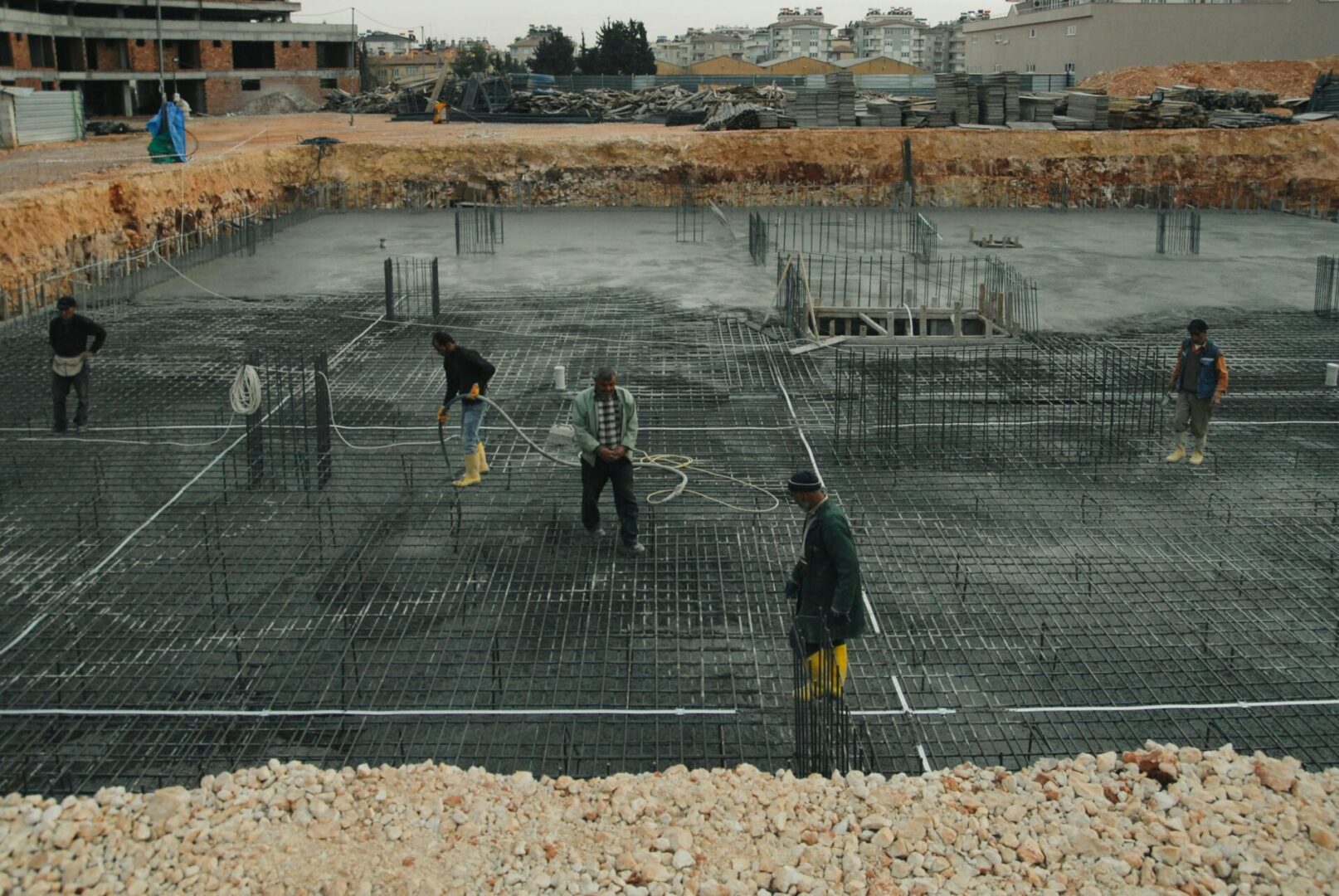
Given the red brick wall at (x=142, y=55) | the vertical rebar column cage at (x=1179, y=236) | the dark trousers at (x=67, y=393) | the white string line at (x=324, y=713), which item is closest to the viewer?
the white string line at (x=324, y=713)

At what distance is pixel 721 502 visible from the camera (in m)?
7.98

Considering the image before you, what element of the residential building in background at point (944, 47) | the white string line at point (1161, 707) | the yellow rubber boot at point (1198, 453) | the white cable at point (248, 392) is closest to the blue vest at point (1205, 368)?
the yellow rubber boot at point (1198, 453)

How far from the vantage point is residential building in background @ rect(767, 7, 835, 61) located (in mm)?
127125

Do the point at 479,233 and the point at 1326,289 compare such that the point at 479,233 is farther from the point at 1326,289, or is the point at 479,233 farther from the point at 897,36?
the point at 897,36

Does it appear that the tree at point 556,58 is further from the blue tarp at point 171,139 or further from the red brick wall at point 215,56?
the blue tarp at point 171,139

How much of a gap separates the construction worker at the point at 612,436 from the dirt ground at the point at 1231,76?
30.6m

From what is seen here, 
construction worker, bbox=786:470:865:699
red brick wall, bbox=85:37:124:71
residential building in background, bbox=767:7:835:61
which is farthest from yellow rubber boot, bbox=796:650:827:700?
residential building in background, bbox=767:7:835:61

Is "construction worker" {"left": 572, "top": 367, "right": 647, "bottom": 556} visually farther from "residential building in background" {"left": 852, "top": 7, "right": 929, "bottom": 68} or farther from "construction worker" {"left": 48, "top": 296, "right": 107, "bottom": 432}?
"residential building in background" {"left": 852, "top": 7, "right": 929, "bottom": 68}

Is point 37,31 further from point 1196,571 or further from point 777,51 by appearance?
point 777,51

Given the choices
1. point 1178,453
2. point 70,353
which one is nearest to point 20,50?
point 70,353

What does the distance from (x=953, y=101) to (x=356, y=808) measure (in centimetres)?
2474

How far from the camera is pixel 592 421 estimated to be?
711 centimetres

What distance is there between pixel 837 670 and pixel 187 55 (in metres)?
41.8

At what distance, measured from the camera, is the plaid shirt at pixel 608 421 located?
23.3ft
